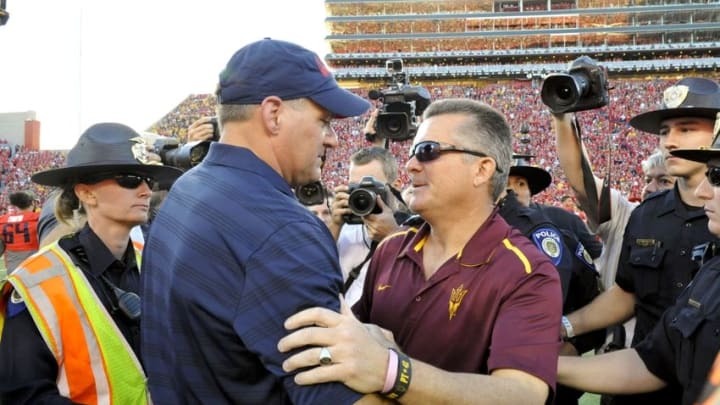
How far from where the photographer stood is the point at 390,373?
5.26 feet

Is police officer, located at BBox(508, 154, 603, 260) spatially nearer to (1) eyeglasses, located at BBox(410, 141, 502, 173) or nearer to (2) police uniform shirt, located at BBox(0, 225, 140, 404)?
(1) eyeglasses, located at BBox(410, 141, 502, 173)

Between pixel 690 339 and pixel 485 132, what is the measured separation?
109 centimetres

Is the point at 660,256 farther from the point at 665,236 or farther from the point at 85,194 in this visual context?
the point at 85,194

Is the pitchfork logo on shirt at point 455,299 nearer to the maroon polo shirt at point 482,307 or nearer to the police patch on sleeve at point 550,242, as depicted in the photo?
the maroon polo shirt at point 482,307

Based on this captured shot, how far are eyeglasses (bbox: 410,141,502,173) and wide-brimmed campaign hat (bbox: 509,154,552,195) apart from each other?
2093 mm

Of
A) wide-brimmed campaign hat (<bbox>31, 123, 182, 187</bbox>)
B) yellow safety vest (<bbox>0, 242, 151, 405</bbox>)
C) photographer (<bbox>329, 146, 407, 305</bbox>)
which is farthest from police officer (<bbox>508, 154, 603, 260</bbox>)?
yellow safety vest (<bbox>0, 242, 151, 405</bbox>)

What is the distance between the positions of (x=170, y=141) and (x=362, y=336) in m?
2.35

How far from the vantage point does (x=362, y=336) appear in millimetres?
1587

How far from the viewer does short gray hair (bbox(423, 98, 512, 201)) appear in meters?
2.47

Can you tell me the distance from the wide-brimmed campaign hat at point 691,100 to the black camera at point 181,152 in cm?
240

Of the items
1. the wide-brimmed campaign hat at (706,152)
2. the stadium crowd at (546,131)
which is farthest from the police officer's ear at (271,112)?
the stadium crowd at (546,131)

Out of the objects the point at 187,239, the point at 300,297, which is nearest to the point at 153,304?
the point at 187,239

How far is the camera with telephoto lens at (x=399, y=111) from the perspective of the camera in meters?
5.02

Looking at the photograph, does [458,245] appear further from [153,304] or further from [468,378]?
[153,304]
